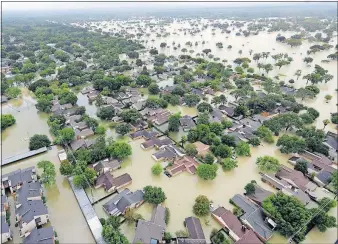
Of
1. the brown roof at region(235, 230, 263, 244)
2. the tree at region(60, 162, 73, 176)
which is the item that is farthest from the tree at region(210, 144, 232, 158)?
the tree at region(60, 162, 73, 176)

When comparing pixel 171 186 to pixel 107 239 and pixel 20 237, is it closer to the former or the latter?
pixel 107 239

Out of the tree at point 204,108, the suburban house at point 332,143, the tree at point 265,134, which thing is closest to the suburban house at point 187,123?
the tree at point 204,108

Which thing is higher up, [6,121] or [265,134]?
[265,134]

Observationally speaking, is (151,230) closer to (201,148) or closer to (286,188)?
(201,148)

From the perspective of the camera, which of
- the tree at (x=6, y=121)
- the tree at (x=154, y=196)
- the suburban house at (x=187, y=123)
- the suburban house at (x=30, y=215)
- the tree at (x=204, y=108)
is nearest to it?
the suburban house at (x=30, y=215)

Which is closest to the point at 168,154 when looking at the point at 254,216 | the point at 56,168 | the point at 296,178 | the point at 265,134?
the point at 254,216

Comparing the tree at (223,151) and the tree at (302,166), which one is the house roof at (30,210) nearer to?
the tree at (223,151)

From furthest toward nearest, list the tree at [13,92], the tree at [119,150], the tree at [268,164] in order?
the tree at [13,92], the tree at [119,150], the tree at [268,164]
